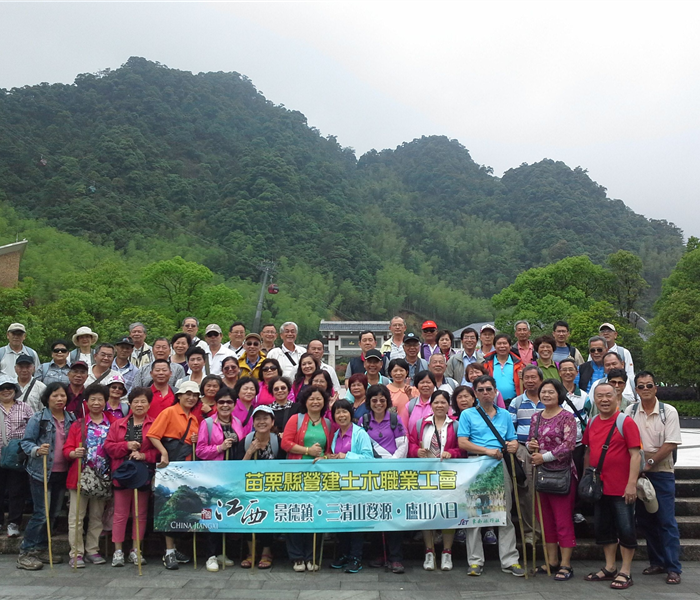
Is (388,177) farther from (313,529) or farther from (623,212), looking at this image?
(313,529)

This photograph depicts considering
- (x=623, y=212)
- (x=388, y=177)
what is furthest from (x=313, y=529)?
(x=388, y=177)

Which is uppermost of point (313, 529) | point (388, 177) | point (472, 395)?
point (388, 177)

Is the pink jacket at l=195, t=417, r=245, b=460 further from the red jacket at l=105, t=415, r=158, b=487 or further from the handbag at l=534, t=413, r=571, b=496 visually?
the handbag at l=534, t=413, r=571, b=496

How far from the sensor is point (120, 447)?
199 inches

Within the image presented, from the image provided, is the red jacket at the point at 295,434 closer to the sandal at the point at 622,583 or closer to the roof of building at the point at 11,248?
the sandal at the point at 622,583

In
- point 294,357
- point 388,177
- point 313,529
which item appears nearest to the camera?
point 313,529

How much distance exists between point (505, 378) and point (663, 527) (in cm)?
199

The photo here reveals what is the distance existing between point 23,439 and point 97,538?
1.15 m

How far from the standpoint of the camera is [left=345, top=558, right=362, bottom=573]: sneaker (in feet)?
16.2

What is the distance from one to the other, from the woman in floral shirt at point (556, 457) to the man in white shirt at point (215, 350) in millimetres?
3696

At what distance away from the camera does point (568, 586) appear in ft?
15.1

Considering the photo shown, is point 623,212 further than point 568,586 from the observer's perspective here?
Yes

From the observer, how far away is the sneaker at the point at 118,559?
16.5 ft

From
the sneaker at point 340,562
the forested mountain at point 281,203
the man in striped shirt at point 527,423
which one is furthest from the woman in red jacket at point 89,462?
the forested mountain at point 281,203
